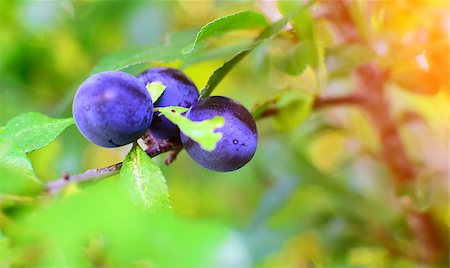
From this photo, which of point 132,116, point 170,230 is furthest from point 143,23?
point 170,230

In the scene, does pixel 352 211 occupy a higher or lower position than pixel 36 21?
lower

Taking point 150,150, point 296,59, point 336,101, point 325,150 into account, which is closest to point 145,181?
point 150,150

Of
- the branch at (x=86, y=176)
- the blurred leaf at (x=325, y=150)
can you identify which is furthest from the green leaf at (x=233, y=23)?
the blurred leaf at (x=325, y=150)

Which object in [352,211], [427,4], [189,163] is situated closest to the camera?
[427,4]

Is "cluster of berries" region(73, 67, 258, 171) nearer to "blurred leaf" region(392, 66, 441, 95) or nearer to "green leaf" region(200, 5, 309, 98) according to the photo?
"green leaf" region(200, 5, 309, 98)

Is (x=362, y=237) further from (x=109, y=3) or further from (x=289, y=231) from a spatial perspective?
(x=109, y=3)

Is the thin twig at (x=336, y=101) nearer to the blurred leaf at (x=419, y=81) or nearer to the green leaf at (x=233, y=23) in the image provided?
the blurred leaf at (x=419, y=81)
